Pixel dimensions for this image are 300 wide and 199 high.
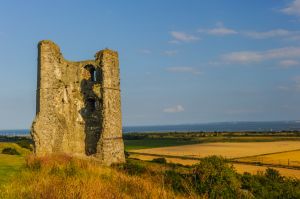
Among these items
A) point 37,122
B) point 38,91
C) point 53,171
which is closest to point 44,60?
point 38,91

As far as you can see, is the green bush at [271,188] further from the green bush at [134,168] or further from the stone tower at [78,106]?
the stone tower at [78,106]

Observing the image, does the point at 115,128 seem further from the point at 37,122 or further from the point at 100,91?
the point at 37,122

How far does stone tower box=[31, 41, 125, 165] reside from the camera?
21.5 meters

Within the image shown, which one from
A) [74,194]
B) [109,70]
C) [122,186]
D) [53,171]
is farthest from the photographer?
[109,70]

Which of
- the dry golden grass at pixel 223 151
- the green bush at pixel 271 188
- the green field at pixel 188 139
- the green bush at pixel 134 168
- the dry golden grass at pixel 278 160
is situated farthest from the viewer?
the green field at pixel 188 139

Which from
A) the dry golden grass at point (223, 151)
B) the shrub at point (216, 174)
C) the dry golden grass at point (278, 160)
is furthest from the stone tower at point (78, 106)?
the dry golden grass at point (223, 151)

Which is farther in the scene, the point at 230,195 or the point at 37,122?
the point at 37,122

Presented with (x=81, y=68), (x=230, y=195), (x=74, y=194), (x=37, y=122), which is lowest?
(x=230, y=195)

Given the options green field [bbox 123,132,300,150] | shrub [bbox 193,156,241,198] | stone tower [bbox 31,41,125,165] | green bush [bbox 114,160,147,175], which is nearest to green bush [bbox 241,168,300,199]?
shrub [bbox 193,156,241,198]

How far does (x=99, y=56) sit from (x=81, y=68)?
150 centimetres

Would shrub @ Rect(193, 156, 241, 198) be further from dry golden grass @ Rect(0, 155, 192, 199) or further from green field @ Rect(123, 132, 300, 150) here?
green field @ Rect(123, 132, 300, 150)

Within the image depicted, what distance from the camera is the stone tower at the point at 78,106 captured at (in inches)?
845

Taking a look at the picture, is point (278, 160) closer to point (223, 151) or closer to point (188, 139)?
point (223, 151)

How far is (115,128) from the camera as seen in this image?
22.0 meters
